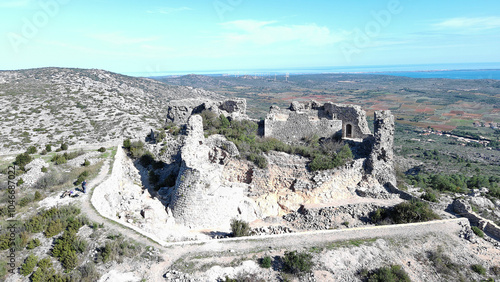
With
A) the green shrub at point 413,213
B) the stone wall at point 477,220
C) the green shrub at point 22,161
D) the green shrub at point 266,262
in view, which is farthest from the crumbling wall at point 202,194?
the stone wall at point 477,220

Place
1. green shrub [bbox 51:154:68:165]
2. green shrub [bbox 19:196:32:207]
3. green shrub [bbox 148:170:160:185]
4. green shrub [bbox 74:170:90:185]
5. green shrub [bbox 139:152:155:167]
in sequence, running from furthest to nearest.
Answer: green shrub [bbox 139:152:155:167], green shrub [bbox 148:170:160:185], green shrub [bbox 51:154:68:165], green shrub [bbox 74:170:90:185], green shrub [bbox 19:196:32:207]

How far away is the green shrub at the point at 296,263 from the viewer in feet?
32.4

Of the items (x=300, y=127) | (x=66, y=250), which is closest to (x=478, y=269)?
(x=300, y=127)

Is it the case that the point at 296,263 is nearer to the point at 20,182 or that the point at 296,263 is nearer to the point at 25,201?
the point at 25,201

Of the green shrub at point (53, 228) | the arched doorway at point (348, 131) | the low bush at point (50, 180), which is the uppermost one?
the arched doorway at point (348, 131)

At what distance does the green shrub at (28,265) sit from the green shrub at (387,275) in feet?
40.1

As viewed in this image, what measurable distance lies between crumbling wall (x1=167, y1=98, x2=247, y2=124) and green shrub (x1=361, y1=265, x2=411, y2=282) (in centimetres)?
1531

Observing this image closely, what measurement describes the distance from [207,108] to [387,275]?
18.2 m

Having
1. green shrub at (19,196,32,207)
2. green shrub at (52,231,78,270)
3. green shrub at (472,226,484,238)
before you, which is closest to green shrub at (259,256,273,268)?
green shrub at (52,231,78,270)

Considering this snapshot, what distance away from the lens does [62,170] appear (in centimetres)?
1650

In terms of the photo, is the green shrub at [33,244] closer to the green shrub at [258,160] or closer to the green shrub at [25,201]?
the green shrub at [25,201]

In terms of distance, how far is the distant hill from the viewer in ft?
104

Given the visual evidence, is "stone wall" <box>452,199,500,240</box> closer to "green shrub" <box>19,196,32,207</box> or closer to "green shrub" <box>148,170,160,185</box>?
"green shrub" <box>148,170,160,185</box>

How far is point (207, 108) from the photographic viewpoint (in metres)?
23.5
